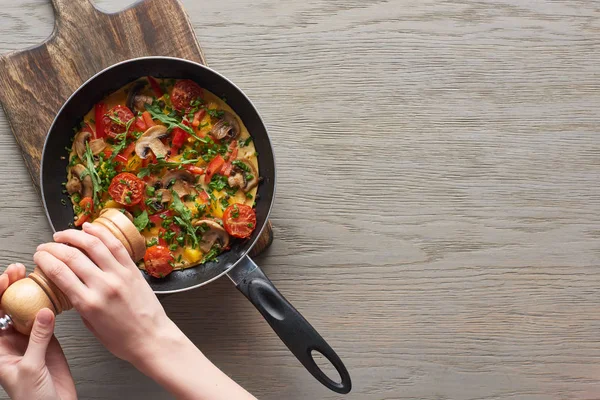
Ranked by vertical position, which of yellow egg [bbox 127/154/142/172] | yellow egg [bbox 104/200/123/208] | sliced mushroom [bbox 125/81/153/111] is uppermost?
sliced mushroom [bbox 125/81/153/111]

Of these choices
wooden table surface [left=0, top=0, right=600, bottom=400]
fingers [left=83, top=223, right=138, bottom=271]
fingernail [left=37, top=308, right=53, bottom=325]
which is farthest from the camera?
wooden table surface [left=0, top=0, right=600, bottom=400]

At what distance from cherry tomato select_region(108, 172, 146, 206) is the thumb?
49 centimetres

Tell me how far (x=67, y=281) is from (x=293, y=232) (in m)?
0.83

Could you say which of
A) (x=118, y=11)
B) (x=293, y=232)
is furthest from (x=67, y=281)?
(x=118, y=11)

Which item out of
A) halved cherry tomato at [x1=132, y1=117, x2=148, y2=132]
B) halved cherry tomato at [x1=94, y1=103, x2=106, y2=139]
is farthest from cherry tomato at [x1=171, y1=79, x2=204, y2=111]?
halved cherry tomato at [x1=94, y1=103, x2=106, y2=139]

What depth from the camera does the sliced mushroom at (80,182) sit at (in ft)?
6.46

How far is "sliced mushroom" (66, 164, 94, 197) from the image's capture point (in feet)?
6.46

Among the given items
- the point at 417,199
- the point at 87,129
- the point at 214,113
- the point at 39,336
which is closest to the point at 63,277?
the point at 39,336

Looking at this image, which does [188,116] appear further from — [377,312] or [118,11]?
[377,312]

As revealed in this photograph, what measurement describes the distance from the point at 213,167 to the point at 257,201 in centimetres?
18

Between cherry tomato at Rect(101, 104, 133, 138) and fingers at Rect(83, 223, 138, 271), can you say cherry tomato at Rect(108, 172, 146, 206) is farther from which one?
fingers at Rect(83, 223, 138, 271)

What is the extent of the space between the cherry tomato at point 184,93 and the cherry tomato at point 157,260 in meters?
0.47

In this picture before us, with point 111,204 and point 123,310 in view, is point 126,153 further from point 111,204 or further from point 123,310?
point 123,310

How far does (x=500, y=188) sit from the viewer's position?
2.20 meters
